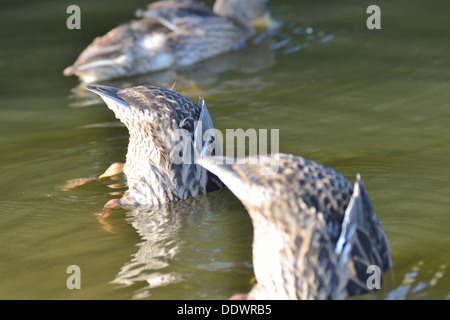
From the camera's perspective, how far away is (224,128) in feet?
20.4

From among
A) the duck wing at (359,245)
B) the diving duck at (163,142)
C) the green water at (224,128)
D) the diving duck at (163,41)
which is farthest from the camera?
the diving duck at (163,41)

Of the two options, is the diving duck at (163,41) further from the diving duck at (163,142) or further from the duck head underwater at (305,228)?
the duck head underwater at (305,228)

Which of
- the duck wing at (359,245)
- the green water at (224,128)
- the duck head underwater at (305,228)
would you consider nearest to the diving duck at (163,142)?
the green water at (224,128)

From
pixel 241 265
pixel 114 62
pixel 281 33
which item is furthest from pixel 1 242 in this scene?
pixel 281 33

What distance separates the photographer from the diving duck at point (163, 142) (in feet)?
16.0

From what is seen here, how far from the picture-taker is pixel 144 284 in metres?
3.81

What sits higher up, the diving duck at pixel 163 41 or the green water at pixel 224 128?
the diving duck at pixel 163 41

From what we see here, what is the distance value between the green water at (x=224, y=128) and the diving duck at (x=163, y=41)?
9.8 inches

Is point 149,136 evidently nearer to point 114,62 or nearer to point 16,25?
point 114,62

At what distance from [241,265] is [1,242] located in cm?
155

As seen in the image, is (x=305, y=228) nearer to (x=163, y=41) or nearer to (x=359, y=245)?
(x=359, y=245)

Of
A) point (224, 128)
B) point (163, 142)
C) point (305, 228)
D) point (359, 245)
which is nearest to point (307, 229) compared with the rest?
point (305, 228)

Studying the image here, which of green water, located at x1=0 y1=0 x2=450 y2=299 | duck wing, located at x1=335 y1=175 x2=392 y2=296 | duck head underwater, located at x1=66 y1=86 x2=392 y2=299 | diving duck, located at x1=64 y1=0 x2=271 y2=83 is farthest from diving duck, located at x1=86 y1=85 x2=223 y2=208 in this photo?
diving duck, located at x1=64 y1=0 x2=271 y2=83

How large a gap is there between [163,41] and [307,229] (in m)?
5.72
